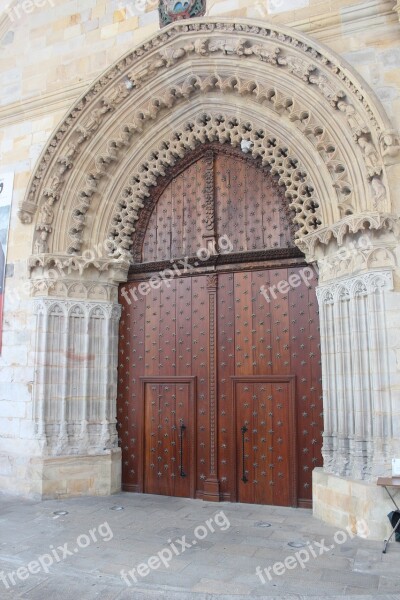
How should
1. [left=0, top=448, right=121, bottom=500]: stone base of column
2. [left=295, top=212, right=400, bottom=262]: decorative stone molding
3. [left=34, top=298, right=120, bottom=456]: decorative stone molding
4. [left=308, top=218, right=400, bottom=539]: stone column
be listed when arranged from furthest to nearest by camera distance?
1. [left=34, top=298, right=120, bottom=456]: decorative stone molding
2. [left=0, top=448, right=121, bottom=500]: stone base of column
3. [left=295, top=212, right=400, bottom=262]: decorative stone molding
4. [left=308, top=218, right=400, bottom=539]: stone column

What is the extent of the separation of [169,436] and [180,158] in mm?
3647

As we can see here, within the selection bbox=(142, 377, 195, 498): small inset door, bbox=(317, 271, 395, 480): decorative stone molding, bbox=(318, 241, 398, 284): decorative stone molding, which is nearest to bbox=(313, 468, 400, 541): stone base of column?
bbox=(317, 271, 395, 480): decorative stone molding

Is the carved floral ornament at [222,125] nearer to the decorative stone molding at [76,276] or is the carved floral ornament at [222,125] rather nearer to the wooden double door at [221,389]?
the decorative stone molding at [76,276]

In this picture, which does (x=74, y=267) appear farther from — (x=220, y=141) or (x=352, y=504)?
(x=352, y=504)

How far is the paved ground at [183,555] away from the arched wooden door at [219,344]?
61 cm

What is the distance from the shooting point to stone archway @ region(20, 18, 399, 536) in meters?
5.09

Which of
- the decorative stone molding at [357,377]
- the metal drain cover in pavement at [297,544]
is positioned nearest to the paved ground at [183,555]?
the metal drain cover in pavement at [297,544]

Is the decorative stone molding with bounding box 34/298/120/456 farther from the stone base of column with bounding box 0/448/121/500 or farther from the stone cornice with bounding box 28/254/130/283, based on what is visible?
the stone cornice with bounding box 28/254/130/283

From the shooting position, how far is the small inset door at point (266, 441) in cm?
588

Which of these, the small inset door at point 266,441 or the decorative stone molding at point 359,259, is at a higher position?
the decorative stone molding at point 359,259

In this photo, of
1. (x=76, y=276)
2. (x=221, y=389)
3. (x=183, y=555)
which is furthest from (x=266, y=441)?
(x=76, y=276)

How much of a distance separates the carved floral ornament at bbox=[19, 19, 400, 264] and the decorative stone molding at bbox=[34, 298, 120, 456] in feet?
2.85

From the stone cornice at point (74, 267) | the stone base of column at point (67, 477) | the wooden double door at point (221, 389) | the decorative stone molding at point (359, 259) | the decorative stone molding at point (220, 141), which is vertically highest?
the decorative stone molding at point (220, 141)

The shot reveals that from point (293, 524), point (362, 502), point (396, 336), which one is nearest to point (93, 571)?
point (293, 524)
